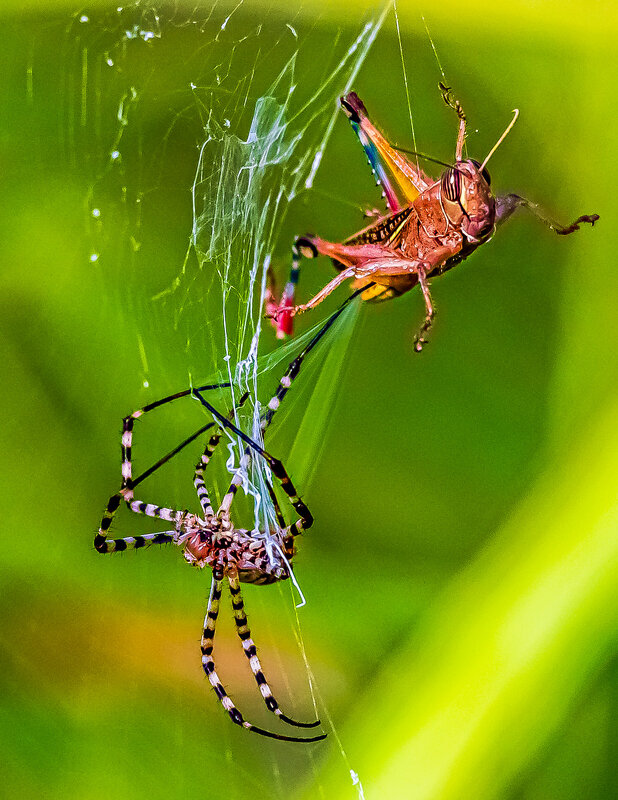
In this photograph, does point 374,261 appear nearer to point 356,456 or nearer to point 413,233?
point 413,233

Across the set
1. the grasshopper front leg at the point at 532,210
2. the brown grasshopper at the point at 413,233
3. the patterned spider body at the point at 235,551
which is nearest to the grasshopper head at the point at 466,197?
the brown grasshopper at the point at 413,233

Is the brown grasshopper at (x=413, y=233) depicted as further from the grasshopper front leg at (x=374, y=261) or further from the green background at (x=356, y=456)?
the green background at (x=356, y=456)

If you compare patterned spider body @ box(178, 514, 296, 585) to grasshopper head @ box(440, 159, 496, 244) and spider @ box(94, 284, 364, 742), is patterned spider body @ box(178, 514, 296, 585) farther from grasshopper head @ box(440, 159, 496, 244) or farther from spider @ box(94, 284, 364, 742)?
grasshopper head @ box(440, 159, 496, 244)

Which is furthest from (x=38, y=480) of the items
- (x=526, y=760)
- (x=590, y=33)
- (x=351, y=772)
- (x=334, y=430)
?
(x=590, y=33)

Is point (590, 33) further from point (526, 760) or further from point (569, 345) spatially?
point (526, 760)

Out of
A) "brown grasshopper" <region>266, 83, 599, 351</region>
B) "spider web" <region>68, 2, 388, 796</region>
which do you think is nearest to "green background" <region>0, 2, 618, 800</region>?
"spider web" <region>68, 2, 388, 796</region>

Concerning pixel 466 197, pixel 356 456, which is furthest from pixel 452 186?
pixel 356 456

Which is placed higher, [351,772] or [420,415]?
[420,415]
